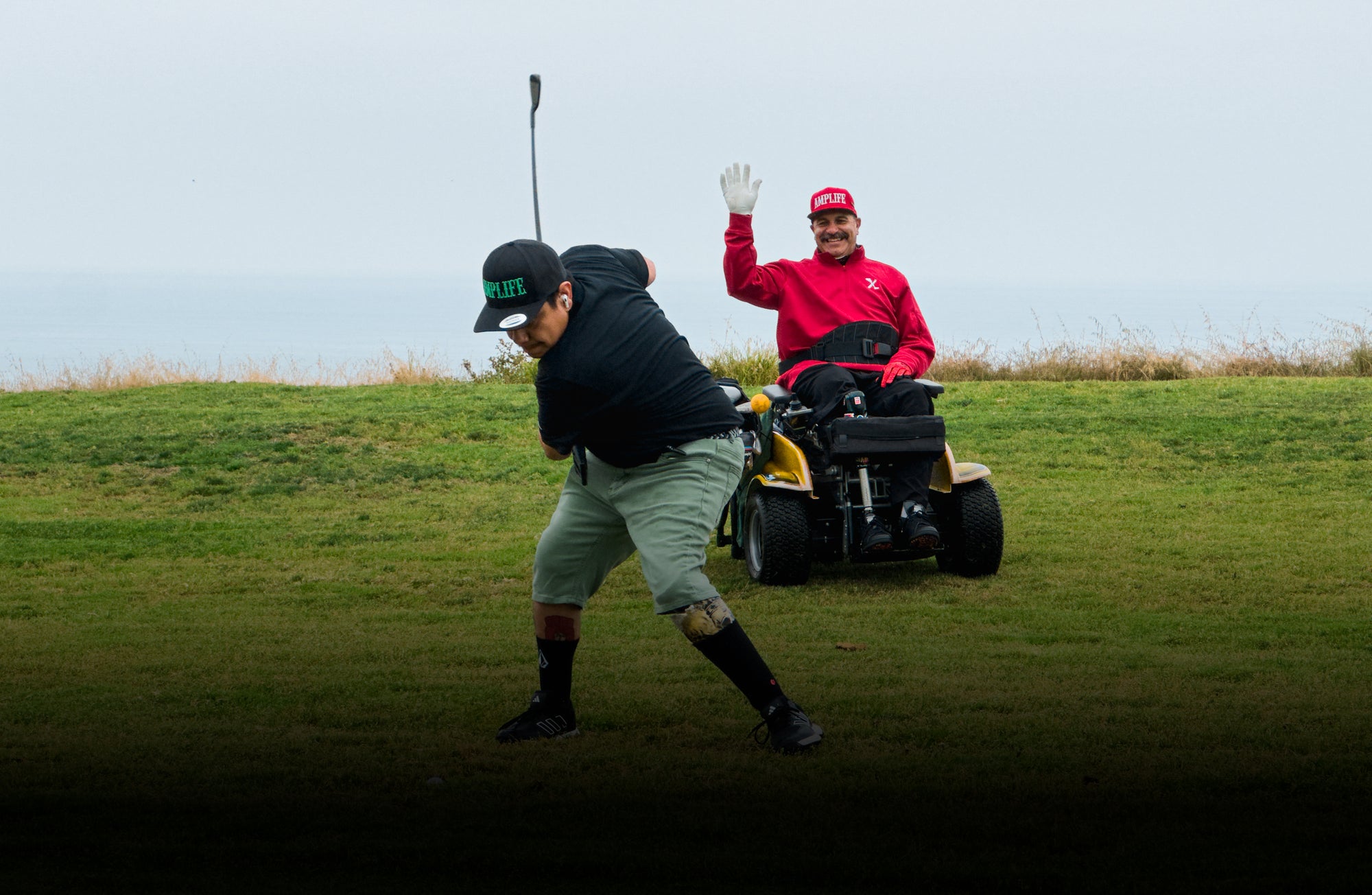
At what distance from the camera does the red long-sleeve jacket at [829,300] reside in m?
8.23

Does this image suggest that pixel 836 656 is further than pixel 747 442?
No

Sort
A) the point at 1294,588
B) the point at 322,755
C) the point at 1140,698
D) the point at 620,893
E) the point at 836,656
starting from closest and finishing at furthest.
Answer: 1. the point at 620,893
2. the point at 322,755
3. the point at 1140,698
4. the point at 836,656
5. the point at 1294,588

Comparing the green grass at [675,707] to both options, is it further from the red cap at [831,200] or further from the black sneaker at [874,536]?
the red cap at [831,200]

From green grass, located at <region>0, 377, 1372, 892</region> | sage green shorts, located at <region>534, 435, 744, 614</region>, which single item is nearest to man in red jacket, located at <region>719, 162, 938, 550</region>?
green grass, located at <region>0, 377, 1372, 892</region>

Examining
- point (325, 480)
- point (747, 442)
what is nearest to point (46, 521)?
point (325, 480)

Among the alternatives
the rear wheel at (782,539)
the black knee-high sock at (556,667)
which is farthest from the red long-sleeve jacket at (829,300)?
the black knee-high sock at (556,667)

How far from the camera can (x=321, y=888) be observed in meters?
3.26

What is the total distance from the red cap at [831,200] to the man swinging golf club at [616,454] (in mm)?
3538

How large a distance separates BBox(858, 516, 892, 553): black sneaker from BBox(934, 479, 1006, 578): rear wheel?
0.47 meters

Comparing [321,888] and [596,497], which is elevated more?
[596,497]

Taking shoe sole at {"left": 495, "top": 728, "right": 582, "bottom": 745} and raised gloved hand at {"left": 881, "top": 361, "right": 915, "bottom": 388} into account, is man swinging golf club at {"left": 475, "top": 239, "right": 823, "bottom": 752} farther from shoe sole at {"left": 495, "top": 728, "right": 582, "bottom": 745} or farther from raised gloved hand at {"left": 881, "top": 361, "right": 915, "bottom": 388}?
raised gloved hand at {"left": 881, "top": 361, "right": 915, "bottom": 388}

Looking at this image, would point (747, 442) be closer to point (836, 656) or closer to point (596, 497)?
point (836, 656)

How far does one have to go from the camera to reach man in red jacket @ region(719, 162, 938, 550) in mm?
7969

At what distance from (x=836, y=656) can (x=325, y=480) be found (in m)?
7.35
